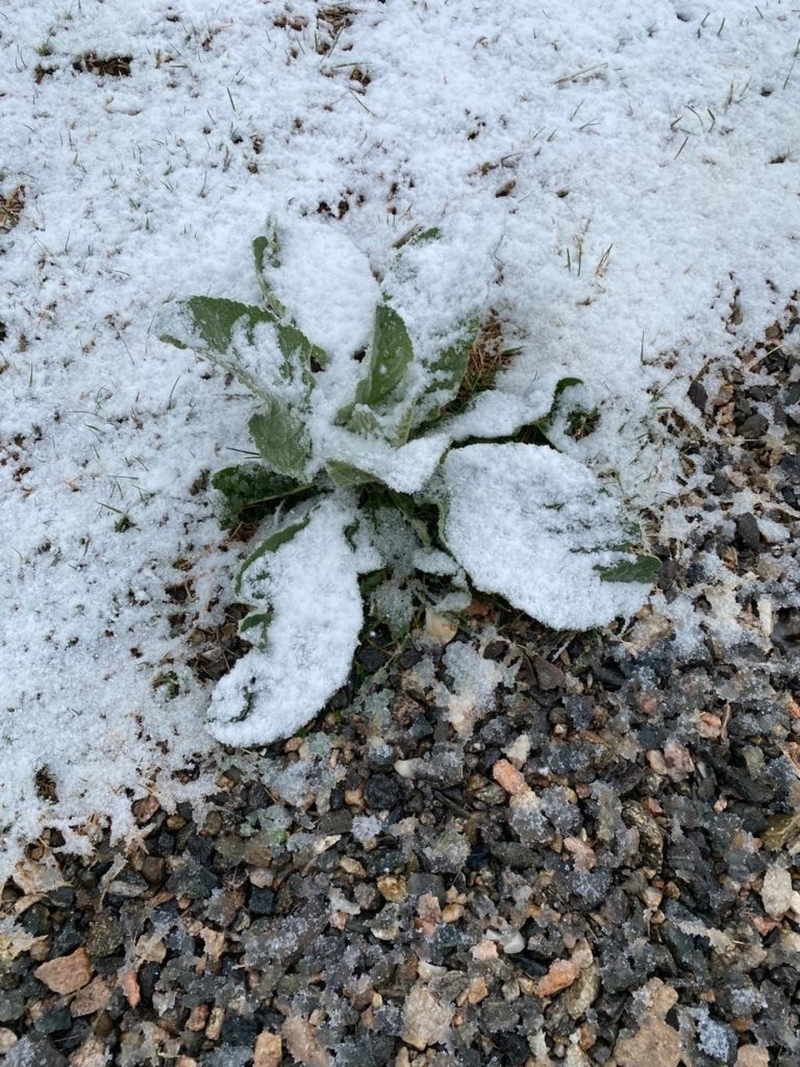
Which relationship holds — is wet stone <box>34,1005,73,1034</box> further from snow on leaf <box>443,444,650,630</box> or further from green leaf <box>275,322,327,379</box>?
green leaf <box>275,322,327,379</box>

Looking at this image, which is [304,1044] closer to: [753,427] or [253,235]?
[753,427]

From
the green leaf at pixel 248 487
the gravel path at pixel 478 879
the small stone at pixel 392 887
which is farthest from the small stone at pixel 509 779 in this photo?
the green leaf at pixel 248 487

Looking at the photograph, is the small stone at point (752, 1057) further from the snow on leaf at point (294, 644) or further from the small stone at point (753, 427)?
the small stone at point (753, 427)

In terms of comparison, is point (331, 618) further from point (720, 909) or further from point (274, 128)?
point (274, 128)

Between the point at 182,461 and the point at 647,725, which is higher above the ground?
the point at 182,461

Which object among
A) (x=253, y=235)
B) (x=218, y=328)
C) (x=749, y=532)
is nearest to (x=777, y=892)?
(x=749, y=532)

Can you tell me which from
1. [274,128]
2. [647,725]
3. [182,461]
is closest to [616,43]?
[274,128]
